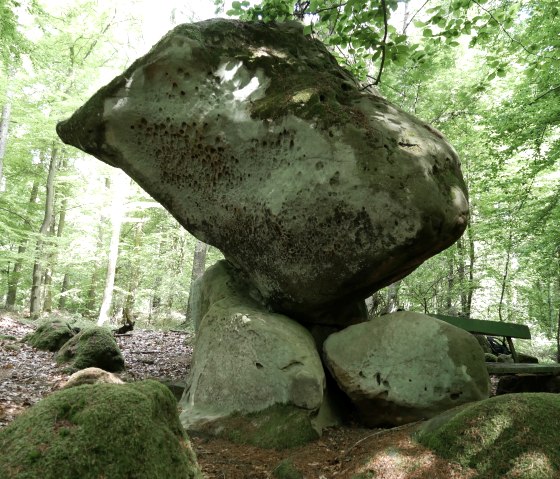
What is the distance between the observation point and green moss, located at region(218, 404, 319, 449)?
16.2 ft

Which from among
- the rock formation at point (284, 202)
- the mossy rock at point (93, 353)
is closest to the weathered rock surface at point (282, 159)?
the rock formation at point (284, 202)

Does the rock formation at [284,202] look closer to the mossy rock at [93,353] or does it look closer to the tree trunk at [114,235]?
the mossy rock at [93,353]

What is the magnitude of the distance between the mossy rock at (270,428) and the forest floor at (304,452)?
4.1 inches

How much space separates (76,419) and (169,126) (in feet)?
17.1

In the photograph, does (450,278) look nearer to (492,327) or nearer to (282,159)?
(492,327)

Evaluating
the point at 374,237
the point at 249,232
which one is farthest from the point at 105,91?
the point at 374,237

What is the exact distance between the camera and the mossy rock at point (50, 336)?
9.54 m

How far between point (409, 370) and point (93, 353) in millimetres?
5664

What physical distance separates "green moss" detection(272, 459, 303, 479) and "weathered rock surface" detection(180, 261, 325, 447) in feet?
2.67

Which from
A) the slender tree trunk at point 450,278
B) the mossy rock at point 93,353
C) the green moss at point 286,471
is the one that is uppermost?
the slender tree trunk at point 450,278

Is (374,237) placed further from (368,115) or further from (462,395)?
(462,395)

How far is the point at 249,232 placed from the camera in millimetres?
6438

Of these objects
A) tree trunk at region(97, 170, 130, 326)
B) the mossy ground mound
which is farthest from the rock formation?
tree trunk at region(97, 170, 130, 326)

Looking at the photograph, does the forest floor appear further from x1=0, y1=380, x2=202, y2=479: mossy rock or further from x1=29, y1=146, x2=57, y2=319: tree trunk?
x1=29, y1=146, x2=57, y2=319: tree trunk
